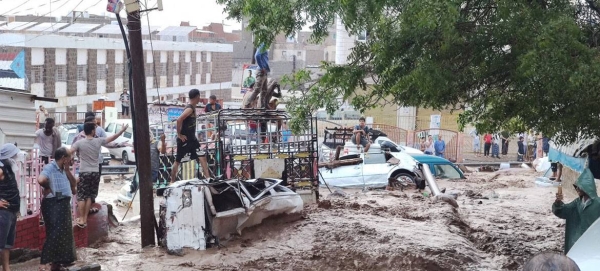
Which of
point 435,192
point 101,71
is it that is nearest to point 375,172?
point 435,192

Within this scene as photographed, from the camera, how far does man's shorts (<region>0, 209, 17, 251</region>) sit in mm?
8758

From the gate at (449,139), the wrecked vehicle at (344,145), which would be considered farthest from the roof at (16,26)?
the gate at (449,139)

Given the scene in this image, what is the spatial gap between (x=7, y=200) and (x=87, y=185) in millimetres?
2731

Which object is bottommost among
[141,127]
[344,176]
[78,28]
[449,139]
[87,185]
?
[344,176]

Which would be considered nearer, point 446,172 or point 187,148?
point 187,148

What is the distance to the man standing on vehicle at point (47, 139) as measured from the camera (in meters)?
12.4

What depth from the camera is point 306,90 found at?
10.9 m

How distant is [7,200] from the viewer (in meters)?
8.82

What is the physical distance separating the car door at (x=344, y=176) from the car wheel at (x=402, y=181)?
0.82 meters

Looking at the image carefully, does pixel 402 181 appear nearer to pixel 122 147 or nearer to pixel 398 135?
pixel 122 147

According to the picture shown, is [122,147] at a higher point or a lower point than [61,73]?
lower

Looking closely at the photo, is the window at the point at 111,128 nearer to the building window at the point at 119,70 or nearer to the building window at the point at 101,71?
the building window at the point at 101,71

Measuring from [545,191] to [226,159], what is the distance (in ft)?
36.7

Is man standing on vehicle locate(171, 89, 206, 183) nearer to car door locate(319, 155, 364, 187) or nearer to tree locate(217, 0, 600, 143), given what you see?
tree locate(217, 0, 600, 143)
